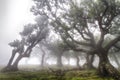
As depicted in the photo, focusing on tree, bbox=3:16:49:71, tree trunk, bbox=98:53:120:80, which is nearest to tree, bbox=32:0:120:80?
tree trunk, bbox=98:53:120:80

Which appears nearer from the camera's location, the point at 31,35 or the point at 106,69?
the point at 106,69

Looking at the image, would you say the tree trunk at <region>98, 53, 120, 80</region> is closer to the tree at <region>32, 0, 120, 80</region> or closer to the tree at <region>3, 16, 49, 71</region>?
the tree at <region>32, 0, 120, 80</region>

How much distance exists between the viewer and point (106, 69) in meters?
27.0

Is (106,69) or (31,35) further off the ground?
(31,35)

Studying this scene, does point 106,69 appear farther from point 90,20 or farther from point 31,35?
point 31,35

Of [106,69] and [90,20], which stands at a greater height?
[90,20]

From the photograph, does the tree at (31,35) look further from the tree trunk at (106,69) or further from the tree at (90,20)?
the tree trunk at (106,69)

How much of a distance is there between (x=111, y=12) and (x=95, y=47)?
7.17 meters

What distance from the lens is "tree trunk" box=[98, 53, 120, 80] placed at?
82.3 ft

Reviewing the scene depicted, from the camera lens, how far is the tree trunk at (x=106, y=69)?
2507cm

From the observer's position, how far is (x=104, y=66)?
27.7m

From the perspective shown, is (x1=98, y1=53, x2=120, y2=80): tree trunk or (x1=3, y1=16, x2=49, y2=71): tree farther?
(x1=3, y1=16, x2=49, y2=71): tree

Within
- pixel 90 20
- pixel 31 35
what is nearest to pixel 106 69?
pixel 90 20

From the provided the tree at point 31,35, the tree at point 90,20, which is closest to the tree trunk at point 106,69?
the tree at point 90,20
